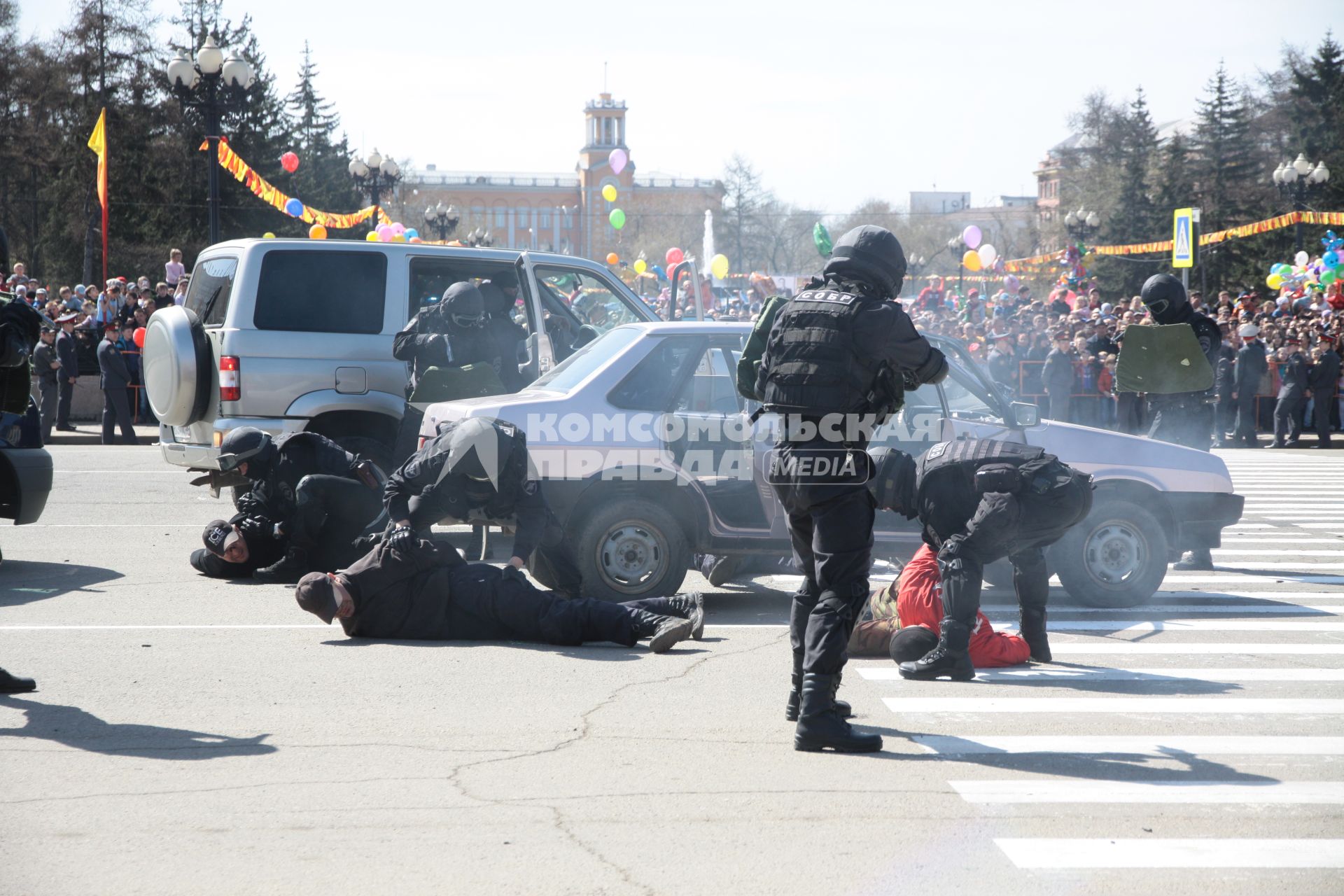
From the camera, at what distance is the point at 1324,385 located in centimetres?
2158

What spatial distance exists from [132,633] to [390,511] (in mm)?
1594

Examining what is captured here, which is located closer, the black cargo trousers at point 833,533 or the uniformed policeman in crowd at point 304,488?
the black cargo trousers at point 833,533

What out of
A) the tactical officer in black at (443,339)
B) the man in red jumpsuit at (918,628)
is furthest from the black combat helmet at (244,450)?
the man in red jumpsuit at (918,628)

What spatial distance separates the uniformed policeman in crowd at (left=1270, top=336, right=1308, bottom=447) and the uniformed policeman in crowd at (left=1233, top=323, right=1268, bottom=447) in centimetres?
37

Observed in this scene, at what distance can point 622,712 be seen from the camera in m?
5.52

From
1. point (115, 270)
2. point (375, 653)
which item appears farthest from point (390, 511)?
point (115, 270)

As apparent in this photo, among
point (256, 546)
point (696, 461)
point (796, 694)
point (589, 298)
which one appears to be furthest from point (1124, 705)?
point (589, 298)

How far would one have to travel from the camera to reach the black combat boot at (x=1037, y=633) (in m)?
6.61

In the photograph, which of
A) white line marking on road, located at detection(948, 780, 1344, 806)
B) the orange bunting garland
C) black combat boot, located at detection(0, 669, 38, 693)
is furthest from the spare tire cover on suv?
the orange bunting garland

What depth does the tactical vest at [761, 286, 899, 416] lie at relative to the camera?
199 inches

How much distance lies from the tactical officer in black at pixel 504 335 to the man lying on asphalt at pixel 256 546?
77.7 inches

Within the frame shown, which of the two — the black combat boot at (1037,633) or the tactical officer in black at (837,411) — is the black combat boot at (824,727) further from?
the black combat boot at (1037,633)

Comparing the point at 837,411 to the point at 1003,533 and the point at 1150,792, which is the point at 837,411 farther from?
the point at 1150,792

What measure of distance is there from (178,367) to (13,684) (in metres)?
4.55
